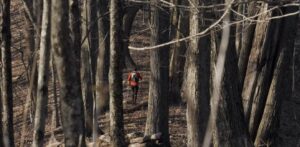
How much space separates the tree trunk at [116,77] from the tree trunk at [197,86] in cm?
158

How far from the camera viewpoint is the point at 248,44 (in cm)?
1444

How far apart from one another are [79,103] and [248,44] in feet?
20.6

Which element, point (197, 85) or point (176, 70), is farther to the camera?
point (176, 70)

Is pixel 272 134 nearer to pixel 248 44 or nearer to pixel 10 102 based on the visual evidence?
pixel 248 44

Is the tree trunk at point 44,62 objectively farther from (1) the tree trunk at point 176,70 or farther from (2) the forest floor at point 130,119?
(1) the tree trunk at point 176,70

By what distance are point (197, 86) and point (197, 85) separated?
0.03 m

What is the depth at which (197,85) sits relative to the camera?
13.3 metres

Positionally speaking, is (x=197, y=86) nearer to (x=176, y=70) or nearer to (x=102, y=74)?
(x=102, y=74)

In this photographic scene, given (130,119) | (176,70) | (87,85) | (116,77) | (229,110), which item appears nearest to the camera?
(229,110)

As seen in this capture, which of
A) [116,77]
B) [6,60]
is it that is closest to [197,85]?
[116,77]

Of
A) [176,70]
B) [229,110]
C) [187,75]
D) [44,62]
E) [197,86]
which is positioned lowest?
[176,70]

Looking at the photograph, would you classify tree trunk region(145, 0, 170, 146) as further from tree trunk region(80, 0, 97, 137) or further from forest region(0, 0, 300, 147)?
tree trunk region(80, 0, 97, 137)

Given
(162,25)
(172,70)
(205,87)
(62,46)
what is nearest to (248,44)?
(205,87)

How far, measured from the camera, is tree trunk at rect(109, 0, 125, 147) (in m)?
13.6
